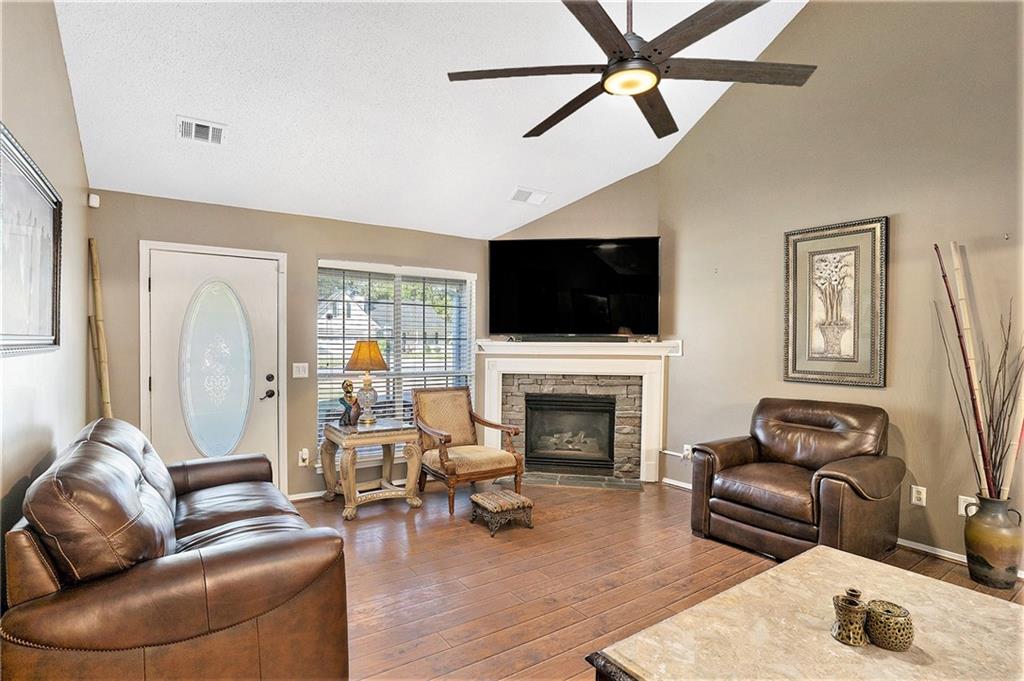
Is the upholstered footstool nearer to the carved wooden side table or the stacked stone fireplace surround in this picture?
the carved wooden side table

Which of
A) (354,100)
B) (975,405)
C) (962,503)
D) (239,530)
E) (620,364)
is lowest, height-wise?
(962,503)

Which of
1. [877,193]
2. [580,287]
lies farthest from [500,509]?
[877,193]

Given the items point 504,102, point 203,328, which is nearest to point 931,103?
point 504,102

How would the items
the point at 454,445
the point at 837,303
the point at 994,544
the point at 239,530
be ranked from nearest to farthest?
the point at 239,530 → the point at 994,544 → the point at 837,303 → the point at 454,445

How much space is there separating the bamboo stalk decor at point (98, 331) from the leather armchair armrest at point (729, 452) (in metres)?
3.98

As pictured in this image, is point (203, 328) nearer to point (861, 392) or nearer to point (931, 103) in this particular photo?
point (861, 392)

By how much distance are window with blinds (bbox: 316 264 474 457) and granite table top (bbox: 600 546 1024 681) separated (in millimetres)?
3496

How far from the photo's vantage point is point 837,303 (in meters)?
3.75

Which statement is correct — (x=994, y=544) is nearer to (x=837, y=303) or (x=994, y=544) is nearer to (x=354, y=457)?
(x=837, y=303)

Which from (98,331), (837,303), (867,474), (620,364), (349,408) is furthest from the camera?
(620,364)

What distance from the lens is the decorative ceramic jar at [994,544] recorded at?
9.13 ft

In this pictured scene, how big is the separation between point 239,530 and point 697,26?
269cm

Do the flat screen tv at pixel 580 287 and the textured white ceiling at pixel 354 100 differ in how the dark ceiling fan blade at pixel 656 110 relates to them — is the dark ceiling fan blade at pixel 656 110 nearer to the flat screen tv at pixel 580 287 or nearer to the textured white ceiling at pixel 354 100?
the textured white ceiling at pixel 354 100

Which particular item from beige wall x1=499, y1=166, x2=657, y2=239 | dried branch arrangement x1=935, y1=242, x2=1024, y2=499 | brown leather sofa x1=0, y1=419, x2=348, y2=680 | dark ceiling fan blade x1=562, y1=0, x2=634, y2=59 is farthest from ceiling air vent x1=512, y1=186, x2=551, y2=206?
brown leather sofa x1=0, y1=419, x2=348, y2=680
